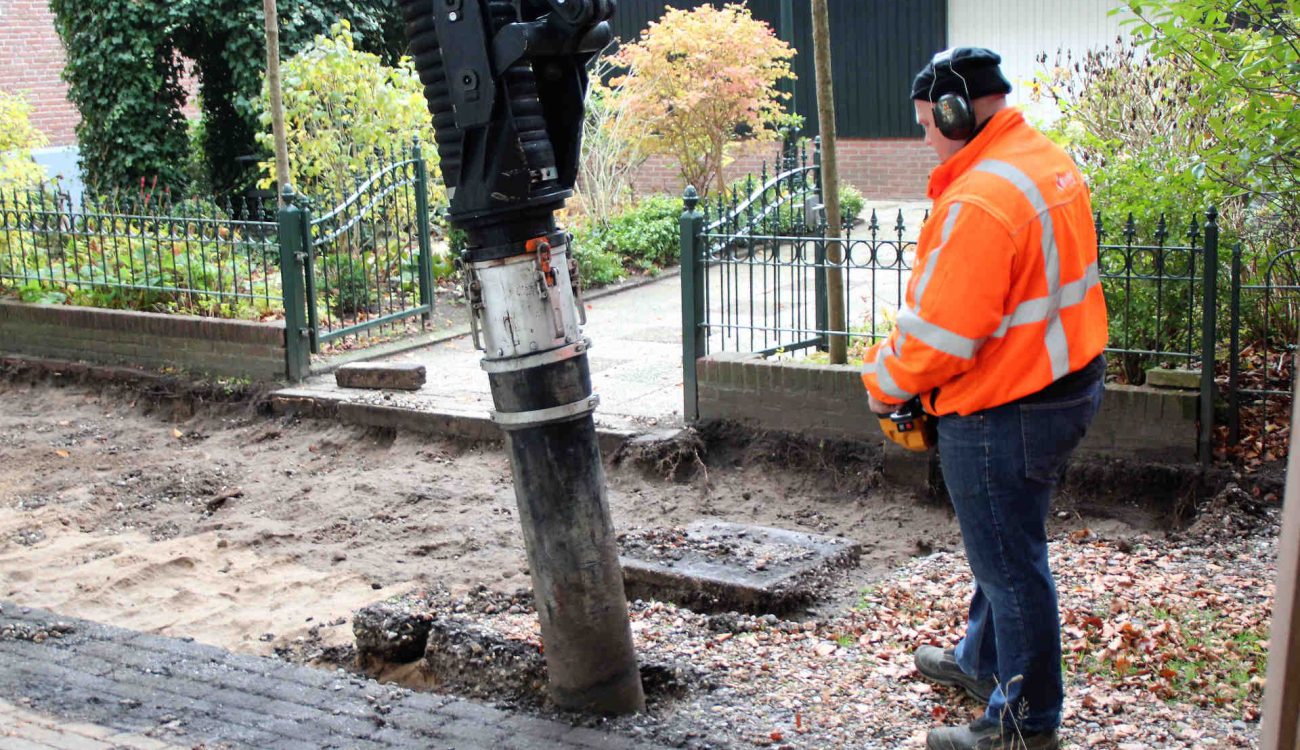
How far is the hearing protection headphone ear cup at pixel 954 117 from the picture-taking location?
3.88 meters

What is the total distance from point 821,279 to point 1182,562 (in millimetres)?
3435

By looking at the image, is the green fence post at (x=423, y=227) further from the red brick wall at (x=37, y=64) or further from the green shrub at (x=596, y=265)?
the red brick wall at (x=37, y=64)

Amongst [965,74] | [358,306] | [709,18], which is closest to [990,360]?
[965,74]

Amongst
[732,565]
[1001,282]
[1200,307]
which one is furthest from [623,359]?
[1001,282]

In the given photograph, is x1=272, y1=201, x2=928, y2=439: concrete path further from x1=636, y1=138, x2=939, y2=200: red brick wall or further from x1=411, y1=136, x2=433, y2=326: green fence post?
x1=636, y1=138, x2=939, y2=200: red brick wall

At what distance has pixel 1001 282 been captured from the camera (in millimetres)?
3715

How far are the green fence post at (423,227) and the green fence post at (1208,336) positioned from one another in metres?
6.26

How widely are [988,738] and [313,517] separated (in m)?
4.54

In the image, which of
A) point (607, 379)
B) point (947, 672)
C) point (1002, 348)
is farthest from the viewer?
point (607, 379)

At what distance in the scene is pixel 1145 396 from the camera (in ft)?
22.0

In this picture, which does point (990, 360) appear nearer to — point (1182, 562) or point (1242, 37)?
point (1182, 562)

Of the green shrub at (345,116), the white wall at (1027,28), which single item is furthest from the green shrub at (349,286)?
the white wall at (1027,28)

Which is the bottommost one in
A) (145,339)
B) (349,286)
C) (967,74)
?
(145,339)

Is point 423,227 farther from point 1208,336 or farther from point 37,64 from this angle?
point 37,64
